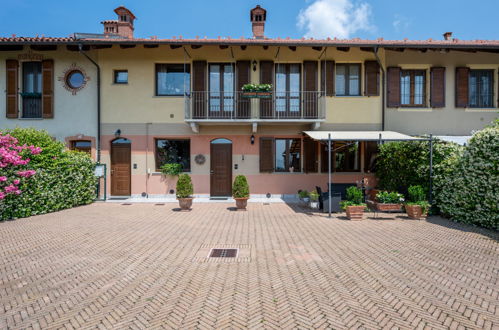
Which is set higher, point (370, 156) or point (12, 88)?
point (12, 88)

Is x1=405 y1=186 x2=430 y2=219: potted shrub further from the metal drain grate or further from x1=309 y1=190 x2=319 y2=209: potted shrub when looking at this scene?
the metal drain grate

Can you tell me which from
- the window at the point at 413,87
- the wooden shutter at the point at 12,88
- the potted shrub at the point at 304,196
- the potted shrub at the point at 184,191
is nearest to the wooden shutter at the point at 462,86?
the window at the point at 413,87

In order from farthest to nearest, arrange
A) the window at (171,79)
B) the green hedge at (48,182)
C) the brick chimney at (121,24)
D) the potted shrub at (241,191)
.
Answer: the brick chimney at (121,24) → the window at (171,79) → the potted shrub at (241,191) → the green hedge at (48,182)

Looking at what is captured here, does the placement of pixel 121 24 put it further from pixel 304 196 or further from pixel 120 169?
pixel 304 196

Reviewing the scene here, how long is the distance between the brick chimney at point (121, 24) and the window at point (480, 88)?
16892 millimetres

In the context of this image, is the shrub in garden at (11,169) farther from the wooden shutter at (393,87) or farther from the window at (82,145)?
the wooden shutter at (393,87)

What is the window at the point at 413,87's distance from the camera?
1215 centimetres

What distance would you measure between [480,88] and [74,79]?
19299 millimetres

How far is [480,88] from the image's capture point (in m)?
12.2

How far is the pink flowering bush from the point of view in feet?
24.8

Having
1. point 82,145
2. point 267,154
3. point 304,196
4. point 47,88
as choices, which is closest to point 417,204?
point 304,196

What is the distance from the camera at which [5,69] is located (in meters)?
11.8

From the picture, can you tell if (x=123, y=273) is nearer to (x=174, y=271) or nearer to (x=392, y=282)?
(x=174, y=271)

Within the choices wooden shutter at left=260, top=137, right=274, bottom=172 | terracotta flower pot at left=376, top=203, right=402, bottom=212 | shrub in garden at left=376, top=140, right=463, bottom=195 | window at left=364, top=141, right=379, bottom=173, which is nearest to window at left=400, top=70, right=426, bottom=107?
window at left=364, top=141, right=379, bottom=173
